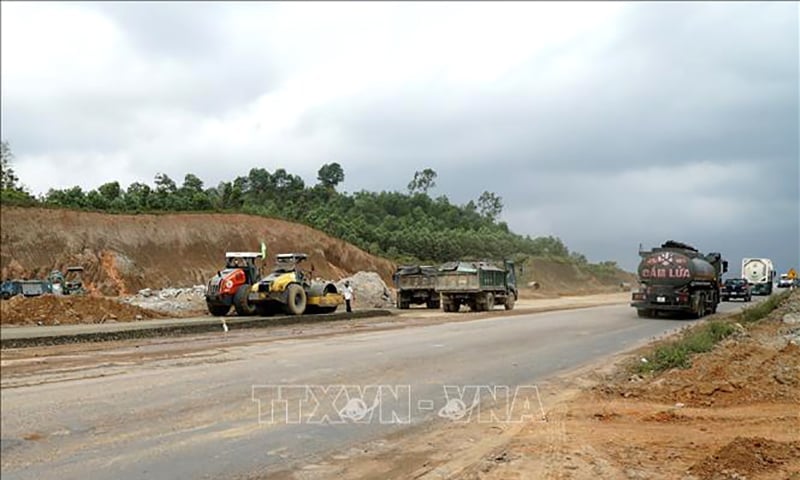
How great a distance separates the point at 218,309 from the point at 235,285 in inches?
66.2

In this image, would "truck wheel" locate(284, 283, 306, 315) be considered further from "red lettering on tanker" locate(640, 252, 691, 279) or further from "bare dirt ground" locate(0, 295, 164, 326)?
"red lettering on tanker" locate(640, 252, 691, 279)

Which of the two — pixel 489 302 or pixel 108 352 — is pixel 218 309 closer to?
pixel 489 302

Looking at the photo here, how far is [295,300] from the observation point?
24422 mm

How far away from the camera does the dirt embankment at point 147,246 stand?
254 centimetres

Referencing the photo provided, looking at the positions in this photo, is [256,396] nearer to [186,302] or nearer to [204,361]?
[204,361]

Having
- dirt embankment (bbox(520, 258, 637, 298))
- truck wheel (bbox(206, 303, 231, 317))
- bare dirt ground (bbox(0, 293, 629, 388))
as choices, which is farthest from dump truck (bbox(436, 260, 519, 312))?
dirt embankment (bbox(520, 258, 637, 298))

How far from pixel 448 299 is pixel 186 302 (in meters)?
12.0

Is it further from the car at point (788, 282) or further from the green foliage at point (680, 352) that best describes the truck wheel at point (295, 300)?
the car at point (788, 282)

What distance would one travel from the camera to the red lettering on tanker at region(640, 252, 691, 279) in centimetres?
2394

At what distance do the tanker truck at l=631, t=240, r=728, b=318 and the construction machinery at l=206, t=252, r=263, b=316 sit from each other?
13.8 metres

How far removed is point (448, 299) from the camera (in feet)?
100

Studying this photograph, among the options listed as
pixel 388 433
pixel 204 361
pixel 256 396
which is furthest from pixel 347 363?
pixel 256 396

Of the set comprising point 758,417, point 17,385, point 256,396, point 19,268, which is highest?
point 19,268

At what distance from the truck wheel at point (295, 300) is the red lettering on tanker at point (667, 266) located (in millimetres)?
12326
